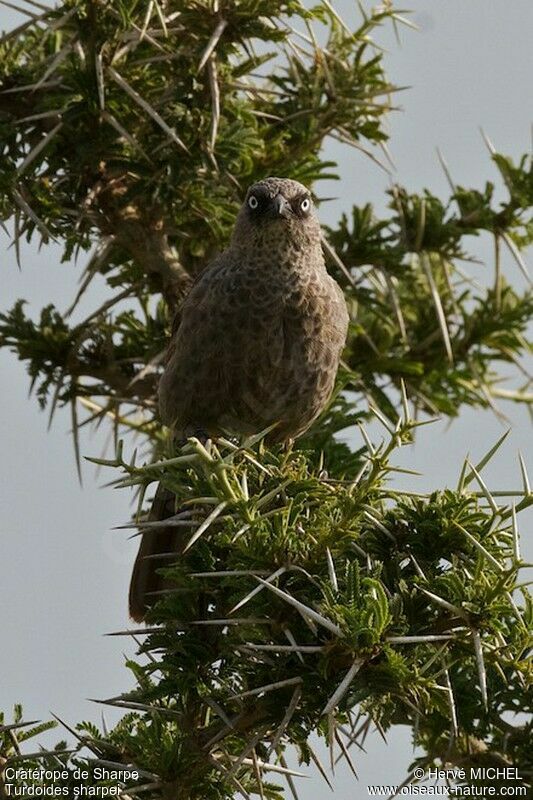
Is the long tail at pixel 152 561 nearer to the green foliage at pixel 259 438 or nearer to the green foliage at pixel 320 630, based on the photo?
the green foliage at pixel 259 438

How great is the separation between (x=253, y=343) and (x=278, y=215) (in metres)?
0.52

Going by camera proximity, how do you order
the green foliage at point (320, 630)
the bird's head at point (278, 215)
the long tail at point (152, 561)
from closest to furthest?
the green foliage at point (320, 630) → the long tail at point (152, 561) → the bird's head at point (278, 215)

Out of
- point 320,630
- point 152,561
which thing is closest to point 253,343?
point 152,561

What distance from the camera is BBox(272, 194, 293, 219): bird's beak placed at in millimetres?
4992

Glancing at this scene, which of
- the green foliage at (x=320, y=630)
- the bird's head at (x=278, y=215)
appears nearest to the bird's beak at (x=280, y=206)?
the bird's head at (x=278, y=215)

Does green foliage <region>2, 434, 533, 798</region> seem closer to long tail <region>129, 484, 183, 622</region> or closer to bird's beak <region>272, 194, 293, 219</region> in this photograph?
long tail <region>129, 484, 183, 622</region>

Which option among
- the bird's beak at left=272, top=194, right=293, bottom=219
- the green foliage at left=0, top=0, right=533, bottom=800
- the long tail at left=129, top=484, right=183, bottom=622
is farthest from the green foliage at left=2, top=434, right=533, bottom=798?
the bird's beak at left=272, top=194, right=293, bottom=219

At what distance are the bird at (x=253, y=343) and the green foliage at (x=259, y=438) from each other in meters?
0.11

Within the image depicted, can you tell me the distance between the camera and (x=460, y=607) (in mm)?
2986

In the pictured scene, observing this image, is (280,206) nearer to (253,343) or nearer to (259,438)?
(253,343)

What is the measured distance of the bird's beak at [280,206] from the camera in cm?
499

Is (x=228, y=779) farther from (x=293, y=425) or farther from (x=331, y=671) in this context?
(x=293, y=425)

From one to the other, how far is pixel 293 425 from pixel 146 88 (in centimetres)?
138

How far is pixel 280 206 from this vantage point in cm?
501
